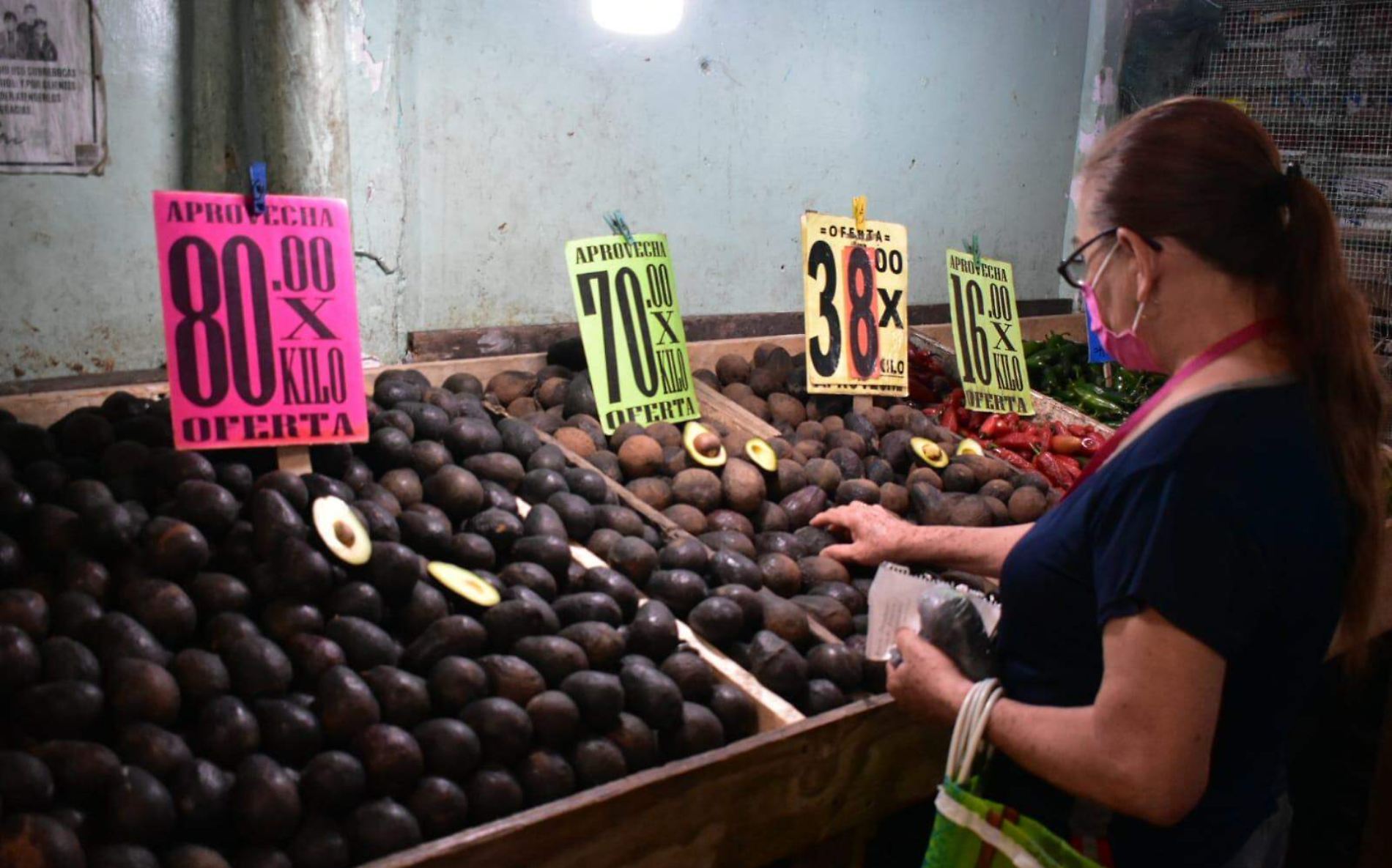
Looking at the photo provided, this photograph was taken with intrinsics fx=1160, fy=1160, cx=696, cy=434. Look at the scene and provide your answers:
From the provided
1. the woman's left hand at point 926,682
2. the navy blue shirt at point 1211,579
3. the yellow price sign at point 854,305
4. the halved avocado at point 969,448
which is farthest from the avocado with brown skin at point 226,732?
the halved avocado at point 969,448

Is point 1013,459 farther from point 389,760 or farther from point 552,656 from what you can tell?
point 389,760

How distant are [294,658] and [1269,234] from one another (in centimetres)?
162

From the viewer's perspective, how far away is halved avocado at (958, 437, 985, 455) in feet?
12.3

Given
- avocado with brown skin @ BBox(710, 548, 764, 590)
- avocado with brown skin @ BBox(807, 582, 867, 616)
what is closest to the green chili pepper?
avocado with brown skin @ BBox(807, 582, 867, 616)

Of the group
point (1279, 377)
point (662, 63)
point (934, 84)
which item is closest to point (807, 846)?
point (1279, 377)

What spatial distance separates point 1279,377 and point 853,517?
1.44 meters

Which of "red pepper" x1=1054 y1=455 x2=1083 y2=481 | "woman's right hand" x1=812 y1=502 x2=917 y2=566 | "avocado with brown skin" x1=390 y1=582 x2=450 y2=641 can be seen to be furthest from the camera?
"red pepper" x1=1054 y1=455 x2=1083 y2=481

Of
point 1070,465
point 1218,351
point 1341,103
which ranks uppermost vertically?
point 1341,103

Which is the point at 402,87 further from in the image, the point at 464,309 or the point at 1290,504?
the point at 1290,504

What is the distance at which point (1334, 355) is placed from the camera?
1.64 m

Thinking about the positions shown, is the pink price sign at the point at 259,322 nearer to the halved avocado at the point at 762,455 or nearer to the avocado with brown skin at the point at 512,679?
the avocado with brown skin at the point at 512,679

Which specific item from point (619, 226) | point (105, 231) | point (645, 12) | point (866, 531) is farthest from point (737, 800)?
point (645, 12)

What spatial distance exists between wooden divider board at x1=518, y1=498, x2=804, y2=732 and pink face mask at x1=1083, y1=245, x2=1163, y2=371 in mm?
873

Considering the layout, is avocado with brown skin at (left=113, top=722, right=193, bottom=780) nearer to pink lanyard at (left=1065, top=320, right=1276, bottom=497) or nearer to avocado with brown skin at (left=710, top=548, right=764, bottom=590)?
avocado with brown skin at (left=710, top=548, right=764, bottom=590)
